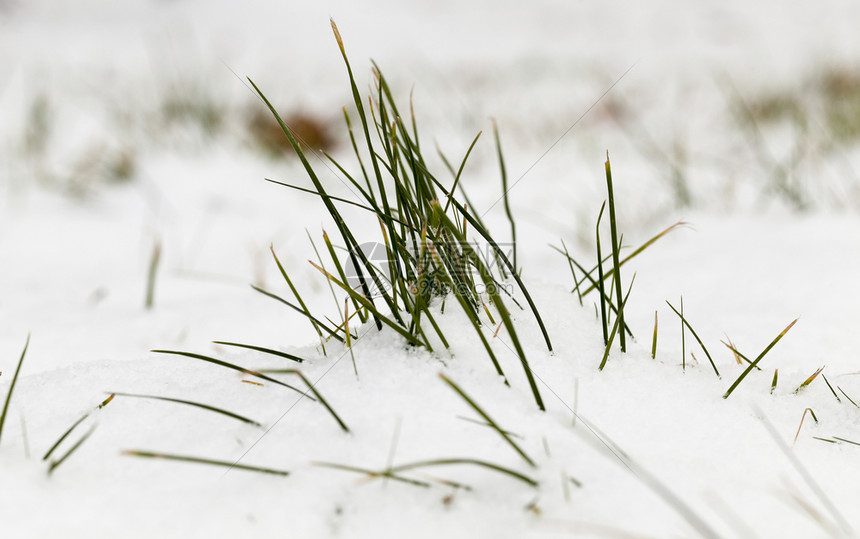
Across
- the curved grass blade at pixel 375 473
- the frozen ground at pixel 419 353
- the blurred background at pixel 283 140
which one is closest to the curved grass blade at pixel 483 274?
the frozen ground at pixel 419 353

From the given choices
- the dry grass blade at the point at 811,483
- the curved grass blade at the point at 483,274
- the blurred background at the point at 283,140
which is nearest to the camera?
the dry grass blade at the point at 811,483

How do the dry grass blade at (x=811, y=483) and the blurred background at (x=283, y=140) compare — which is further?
the blurred background at (x=283, y=140)

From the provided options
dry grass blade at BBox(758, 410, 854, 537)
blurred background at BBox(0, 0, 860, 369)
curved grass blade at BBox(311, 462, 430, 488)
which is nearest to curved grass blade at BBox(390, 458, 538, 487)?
curved grass blade at BBox(311, 462, 430, 488)

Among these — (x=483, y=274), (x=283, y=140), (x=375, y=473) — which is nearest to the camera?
(x=375, y=473)

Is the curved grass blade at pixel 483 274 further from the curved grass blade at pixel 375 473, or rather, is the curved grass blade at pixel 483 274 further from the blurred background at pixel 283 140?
the blurred background at pixel 283 140

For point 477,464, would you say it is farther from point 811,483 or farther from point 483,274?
point 811,483

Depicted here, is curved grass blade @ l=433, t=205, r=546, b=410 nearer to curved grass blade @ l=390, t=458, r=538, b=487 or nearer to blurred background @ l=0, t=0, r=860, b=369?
curved grass blade @ l=390, t=458, r=538, b=487

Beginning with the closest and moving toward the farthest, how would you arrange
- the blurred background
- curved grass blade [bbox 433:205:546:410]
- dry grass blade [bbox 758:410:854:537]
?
dry grass blade [bbox 758:410:854:537] → curved grass blade [bbox 433:205:546:410] → the blurred background

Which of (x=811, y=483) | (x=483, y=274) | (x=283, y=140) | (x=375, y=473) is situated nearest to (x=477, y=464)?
(x=375, y=473)

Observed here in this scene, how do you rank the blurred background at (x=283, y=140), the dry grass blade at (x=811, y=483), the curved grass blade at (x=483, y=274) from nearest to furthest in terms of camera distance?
the dry grass blade at (x=811, y=483), the curved grass blade at (x=483, y=274), the blurred background at (x=283, y=140)
